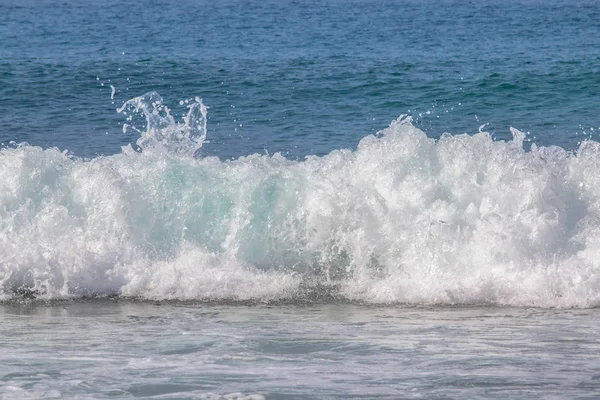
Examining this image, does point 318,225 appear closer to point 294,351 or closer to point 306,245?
point 306,245

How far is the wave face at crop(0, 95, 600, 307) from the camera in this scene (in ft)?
31.1

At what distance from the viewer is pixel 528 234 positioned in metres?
9.80

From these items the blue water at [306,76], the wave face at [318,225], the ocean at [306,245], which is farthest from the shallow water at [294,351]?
the blue water at [306,76]

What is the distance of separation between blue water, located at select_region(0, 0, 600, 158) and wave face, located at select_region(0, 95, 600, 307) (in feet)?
11.6

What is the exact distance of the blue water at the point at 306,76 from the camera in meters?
16.0

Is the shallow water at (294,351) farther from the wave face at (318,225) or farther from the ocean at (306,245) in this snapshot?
the wave face at (318,225)

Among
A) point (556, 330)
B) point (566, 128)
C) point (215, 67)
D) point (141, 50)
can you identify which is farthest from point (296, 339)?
point (141, 50)

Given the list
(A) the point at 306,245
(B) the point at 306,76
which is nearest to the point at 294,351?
(A) the point at 306,245

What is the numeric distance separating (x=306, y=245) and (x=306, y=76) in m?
9.75

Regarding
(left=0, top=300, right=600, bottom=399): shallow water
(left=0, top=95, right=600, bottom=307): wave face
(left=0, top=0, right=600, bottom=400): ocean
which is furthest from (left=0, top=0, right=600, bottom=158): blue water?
(left=0, top=300, right=600, bottom=399): shallow water

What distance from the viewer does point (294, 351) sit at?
23.9 ft

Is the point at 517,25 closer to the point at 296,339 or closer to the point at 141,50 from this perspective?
the point at 141,50

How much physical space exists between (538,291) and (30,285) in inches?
187

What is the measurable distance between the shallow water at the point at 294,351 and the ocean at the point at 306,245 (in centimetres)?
2
